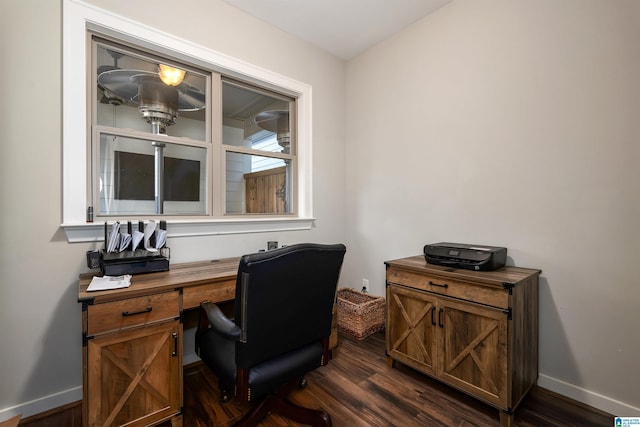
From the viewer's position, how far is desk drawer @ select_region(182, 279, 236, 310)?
1.62 metres

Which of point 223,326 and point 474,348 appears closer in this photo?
point 223,326

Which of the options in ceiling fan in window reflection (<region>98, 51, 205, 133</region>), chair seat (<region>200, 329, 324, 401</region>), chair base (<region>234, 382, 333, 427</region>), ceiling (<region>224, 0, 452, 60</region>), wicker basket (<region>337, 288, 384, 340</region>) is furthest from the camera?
wicker basket (<region>337, 288, 384, 340</region>)

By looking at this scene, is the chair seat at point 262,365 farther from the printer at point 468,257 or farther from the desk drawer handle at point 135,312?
the printer at point 468,257

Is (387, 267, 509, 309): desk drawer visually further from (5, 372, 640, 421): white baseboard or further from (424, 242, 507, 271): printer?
(5, 372, 640, 421): white baseboard

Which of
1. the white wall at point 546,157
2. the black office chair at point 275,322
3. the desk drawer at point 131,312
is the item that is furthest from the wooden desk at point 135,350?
the white wall at point 546,157

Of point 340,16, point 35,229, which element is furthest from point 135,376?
point 340,16

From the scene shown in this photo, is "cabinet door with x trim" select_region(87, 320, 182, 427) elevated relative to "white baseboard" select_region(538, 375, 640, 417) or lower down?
elevated

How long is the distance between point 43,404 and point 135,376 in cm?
77

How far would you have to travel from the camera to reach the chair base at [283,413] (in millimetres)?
1478

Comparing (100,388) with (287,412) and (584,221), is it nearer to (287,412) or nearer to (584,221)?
(287,412)

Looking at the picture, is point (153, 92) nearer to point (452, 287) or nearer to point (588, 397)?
point (452, 287)

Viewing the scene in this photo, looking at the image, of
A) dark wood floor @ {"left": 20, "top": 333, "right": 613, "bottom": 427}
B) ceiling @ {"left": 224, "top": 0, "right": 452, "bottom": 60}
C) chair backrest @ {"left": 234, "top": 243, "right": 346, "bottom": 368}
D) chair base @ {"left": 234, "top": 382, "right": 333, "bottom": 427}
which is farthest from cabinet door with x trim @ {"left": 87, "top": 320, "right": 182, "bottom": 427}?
ceiling @ {"left": 224, "top": 0, "right": 452, "bottom": 60}

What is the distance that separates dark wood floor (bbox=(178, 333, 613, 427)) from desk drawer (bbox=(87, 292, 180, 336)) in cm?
67

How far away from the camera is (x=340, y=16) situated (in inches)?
97.5
